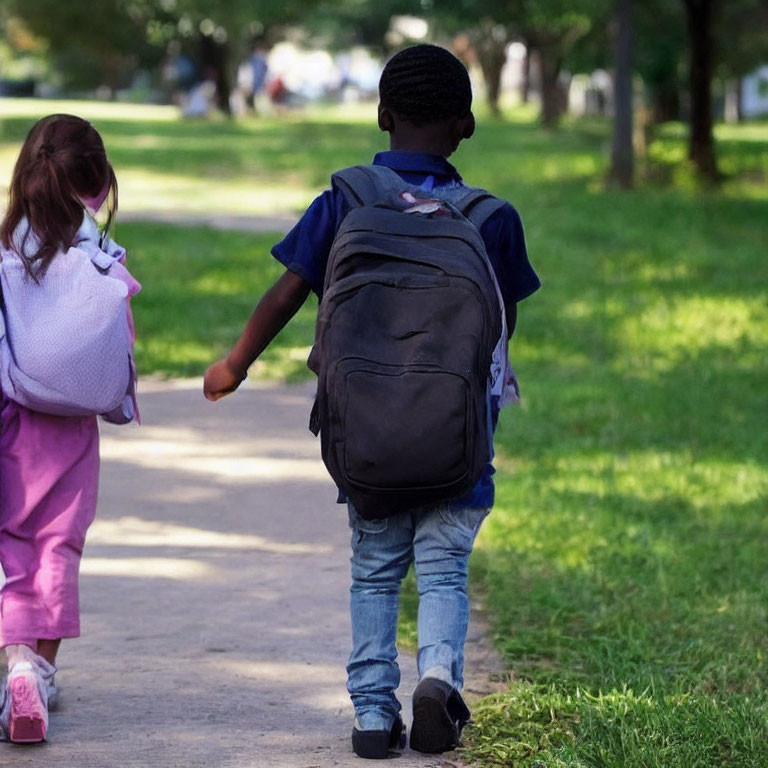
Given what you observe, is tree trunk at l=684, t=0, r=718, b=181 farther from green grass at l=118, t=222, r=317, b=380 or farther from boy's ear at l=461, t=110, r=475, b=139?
boy's ear at l=461, t=110, r=475, b=139

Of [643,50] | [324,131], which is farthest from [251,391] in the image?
[324,131]

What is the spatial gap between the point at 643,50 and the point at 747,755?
22.3 metres

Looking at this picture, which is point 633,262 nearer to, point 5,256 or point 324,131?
point 5,256

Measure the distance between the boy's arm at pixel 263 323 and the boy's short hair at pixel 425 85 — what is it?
0.45 m

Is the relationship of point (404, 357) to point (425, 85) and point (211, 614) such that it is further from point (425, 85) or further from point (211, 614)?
point (211, 614)

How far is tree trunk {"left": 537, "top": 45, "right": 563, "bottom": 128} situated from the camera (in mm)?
39062

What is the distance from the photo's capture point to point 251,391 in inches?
353

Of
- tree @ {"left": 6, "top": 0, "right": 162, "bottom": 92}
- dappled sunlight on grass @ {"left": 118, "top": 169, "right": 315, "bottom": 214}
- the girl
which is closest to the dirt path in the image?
the girl

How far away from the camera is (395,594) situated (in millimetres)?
3854

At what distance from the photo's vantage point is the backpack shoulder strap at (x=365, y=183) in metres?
3.70

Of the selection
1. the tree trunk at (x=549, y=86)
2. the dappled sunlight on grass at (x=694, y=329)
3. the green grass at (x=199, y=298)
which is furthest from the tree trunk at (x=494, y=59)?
the dappled sunlight on grass at (x=694, y=329)

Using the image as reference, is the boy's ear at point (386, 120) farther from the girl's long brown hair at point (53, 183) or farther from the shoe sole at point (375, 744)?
the shoe sole at point (375, 744)

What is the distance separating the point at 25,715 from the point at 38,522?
505 millimetres

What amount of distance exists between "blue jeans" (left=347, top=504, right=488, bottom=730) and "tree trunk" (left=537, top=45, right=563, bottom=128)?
117 feet
